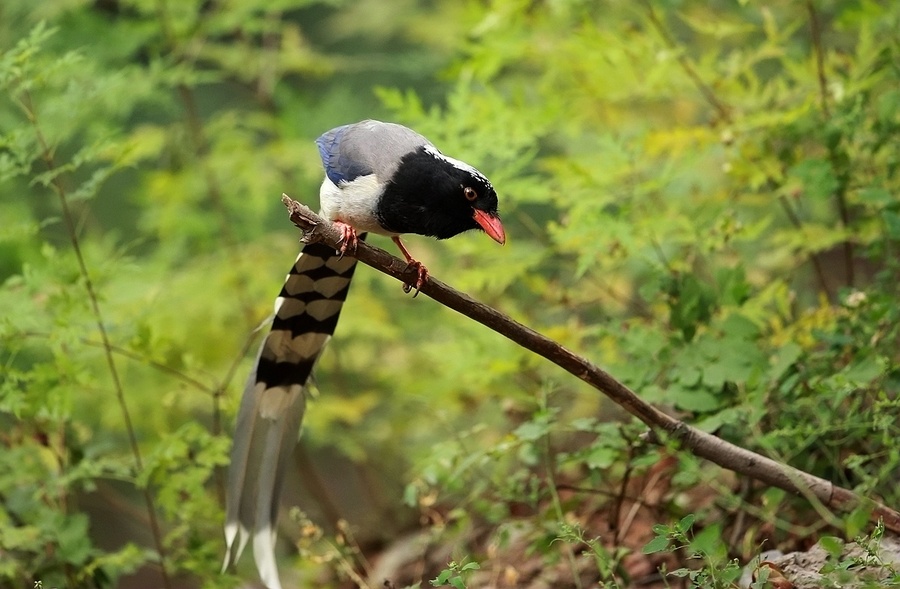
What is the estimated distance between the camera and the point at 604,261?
3.26 metres

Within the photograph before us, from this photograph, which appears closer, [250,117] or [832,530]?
[832,530]

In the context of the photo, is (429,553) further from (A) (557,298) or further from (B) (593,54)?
(B) (593,54)

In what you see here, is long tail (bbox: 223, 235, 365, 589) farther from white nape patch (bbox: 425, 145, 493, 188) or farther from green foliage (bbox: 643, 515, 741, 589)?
green foliage (bbox: 643, 515, 741, 589)

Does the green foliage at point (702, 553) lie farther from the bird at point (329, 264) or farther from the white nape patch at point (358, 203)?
the white nape patch at point (358, 203)

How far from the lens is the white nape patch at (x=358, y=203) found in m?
2.51

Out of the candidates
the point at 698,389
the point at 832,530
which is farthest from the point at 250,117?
the point at 832,530

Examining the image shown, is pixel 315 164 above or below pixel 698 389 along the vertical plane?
above

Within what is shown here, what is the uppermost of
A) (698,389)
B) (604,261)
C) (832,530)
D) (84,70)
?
(84,70)

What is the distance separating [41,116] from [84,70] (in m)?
0.57

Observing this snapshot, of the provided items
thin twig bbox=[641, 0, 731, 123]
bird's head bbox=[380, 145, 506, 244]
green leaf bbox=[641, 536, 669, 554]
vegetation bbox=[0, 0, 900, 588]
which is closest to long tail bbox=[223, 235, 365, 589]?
vegetation bbox=[0, 0, 900, 588]

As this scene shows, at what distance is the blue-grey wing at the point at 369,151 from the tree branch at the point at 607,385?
0.25 m

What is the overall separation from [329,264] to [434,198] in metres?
0.42

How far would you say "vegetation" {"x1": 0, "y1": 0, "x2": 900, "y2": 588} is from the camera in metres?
2.84

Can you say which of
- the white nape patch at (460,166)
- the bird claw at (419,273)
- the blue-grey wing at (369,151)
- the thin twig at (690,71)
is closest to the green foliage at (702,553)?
the bird claw at (419,273)
